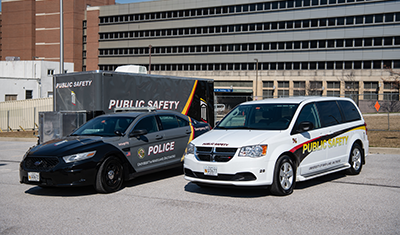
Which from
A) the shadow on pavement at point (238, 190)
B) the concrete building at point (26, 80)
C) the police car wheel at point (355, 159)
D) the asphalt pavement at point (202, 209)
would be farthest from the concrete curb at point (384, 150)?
the concrete building at point (26, 80)

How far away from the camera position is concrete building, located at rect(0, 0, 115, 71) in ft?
278

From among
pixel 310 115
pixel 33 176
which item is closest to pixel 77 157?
pixel 33 176

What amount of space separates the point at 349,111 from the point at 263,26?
61431 millimetres

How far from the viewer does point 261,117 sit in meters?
7.98

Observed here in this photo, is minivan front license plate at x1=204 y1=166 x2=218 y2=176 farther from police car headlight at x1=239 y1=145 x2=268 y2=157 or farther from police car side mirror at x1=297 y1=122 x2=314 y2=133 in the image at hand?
police car side mirror at x1=297 y1=122 x2=314 y2=133

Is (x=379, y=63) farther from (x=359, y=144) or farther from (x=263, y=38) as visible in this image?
(x=359, y=144)

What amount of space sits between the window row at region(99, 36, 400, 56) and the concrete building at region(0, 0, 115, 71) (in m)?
7.61

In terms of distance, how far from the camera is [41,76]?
49500mm

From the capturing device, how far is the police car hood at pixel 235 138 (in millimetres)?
6871

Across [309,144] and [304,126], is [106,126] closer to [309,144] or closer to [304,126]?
[304,126]

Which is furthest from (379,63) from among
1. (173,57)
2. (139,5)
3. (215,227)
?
(215,227)

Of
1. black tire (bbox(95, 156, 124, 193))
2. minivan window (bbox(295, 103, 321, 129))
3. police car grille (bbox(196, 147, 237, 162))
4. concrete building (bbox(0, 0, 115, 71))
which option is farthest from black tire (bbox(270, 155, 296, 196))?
concrete building (bbox(0, 0, 115, 71))

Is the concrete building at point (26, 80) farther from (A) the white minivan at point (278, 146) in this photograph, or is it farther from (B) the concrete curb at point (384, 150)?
(A) the white minivan at point (278, 146)

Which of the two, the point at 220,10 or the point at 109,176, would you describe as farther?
the point at 220,10
